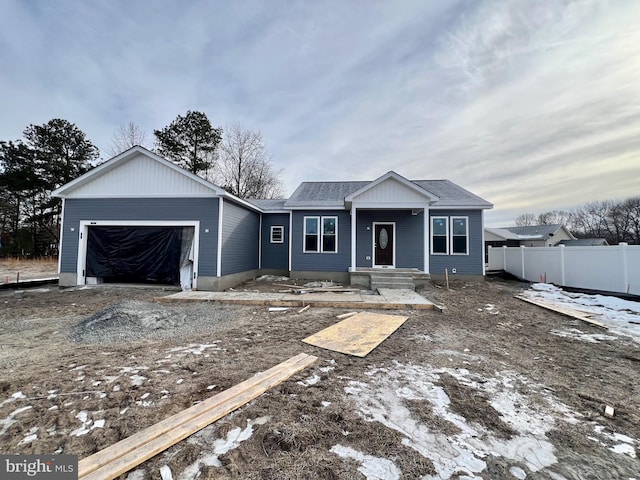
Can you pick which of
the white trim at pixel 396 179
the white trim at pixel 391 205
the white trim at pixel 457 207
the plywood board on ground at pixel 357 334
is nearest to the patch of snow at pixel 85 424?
the plywood board on ground at pixel 357 334

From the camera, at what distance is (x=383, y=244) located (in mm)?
11273

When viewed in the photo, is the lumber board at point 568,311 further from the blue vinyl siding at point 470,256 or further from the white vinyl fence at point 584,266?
the blue vinyl siding at point 470,256

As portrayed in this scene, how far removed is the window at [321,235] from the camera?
11.3m

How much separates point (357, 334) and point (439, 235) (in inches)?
326

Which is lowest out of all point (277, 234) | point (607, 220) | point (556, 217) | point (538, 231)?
point (277, 234)

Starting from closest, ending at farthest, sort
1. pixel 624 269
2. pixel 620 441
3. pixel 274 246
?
pixel 620 441
pixel 624 269
pixel 274 246

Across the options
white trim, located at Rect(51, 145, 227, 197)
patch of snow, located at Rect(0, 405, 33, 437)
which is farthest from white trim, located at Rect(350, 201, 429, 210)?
patch of snow, located at Rect(0, 405, 33, 437)

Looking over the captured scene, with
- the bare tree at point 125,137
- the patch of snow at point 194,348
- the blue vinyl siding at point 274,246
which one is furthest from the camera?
the bare tree at point 125,137

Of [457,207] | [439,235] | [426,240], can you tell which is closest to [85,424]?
[426,240]

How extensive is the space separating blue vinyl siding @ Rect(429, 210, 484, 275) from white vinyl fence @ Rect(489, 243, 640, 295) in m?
2.51

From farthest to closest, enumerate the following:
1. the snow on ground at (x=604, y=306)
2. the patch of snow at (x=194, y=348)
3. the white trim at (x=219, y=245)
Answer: the white trim at (x=219, y=245), the snow on ground at (x=604, y=306), the patch of snow at (x=194, y=348)

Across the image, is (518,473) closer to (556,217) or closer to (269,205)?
(269,205)

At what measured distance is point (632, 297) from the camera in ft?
23.9

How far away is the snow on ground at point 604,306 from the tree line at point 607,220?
38873mm
